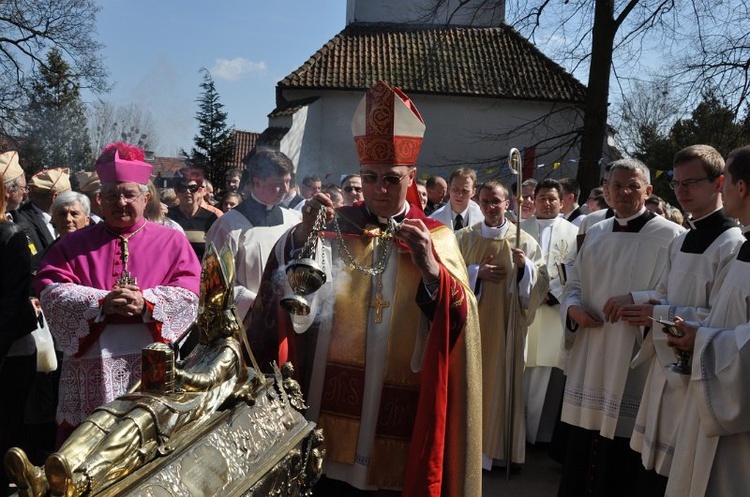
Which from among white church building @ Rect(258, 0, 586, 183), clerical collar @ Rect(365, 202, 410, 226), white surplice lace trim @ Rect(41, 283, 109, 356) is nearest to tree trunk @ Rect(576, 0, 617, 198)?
white church building @ Rect(258, 0, 586, 183)

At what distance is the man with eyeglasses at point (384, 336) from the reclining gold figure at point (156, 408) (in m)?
0.52

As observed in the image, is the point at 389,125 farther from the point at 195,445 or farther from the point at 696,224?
the point at 696,224

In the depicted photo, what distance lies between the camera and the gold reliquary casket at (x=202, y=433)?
1.75 m

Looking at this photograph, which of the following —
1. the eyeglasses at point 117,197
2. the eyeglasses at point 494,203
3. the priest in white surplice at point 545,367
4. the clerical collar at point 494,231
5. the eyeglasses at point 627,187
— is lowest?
the priest in white surplice at point 545,367

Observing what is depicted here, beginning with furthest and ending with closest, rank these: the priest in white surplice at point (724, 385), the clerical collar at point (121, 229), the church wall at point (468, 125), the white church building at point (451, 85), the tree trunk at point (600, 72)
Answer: the church wall at point (468, 125) < the white church building at point (451, 85) < the tree trunk at point (600, 72) < the clerical collar at point (121, 229) < the priest in white surplice at point (724, 385)

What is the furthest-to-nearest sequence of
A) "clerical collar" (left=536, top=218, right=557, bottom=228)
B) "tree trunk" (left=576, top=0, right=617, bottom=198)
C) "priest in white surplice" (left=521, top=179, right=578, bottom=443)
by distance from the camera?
"tree trunk" (left=576, top=0, right=617, bottom=198) → "clerical collar" (left=536, top=218, right=557, bottom=228) → "priest in white surplice" (left=521, top=179, right=578, bottom=443)

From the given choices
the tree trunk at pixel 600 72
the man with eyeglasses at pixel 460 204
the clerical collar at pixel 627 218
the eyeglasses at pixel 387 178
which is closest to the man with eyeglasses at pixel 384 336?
the eyeglasses at pixel 387 178

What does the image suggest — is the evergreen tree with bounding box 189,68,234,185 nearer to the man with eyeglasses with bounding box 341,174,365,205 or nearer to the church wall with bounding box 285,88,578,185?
the man with eyeglasses with bounding box 341,174,365,205

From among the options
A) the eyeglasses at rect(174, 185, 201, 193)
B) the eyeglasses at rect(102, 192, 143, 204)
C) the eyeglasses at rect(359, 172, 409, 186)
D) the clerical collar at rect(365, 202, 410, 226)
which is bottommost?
the eyeglasses at rect(102, 192, 143, 204)

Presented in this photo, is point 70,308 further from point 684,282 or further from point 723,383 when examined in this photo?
point 684,282

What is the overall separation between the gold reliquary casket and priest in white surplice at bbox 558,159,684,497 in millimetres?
2569

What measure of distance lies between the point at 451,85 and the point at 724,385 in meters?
23.6

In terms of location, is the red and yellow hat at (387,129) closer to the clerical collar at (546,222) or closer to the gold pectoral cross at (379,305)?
the gold pectoral cross at (379,305)

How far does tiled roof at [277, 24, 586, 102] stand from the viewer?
24766mm
